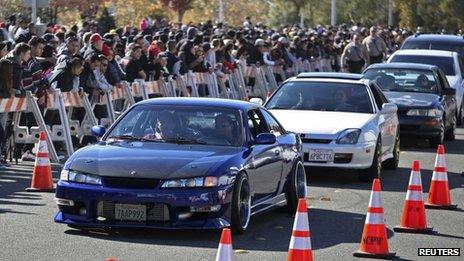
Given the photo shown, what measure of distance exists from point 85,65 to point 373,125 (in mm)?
5160

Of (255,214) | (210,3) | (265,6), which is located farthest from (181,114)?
(265,6)

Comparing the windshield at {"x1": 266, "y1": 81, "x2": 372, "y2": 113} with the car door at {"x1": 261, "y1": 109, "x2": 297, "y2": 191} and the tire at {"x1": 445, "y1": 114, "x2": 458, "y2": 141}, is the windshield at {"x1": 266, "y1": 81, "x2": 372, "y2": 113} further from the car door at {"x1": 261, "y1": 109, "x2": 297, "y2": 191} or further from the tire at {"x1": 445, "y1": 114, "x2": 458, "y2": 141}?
the tire at {"x1": 445, "y1": 114, "x2": 458, "y2": 141}

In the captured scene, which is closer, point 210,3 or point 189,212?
point 189,212

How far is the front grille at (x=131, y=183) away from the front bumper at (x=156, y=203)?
0.23 ft

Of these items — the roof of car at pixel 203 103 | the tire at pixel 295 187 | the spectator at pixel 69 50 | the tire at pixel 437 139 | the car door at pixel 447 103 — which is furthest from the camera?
the car door at pixel 447 103

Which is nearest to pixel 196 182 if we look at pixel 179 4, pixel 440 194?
pixel 440 194

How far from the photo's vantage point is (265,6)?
267 ft

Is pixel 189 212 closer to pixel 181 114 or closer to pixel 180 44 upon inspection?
pixel 181 114

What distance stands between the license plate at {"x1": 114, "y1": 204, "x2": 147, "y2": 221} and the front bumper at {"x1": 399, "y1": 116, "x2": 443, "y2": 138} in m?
12.3

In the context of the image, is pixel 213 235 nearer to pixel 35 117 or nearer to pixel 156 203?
pixel 156 203

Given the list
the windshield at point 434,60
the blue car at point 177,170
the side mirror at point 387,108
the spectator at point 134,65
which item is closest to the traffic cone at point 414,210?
the blue car at point 177,170

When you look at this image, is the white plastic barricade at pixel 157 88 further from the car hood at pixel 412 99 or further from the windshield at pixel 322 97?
the windshield at pixel 322 97

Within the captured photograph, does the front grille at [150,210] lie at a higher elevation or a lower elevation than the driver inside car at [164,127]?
lower

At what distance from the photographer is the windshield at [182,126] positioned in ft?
42.8
